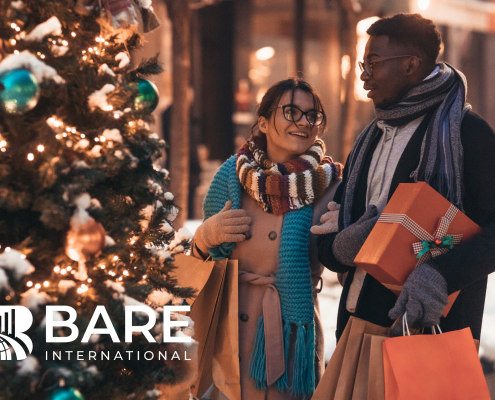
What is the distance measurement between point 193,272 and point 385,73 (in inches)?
48.2

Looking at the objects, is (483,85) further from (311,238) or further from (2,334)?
(2,334)

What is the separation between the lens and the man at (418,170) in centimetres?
168

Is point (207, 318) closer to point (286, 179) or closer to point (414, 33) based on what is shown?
point (286, 179)

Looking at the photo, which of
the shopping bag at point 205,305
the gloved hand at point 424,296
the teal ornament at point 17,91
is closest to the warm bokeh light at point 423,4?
the shopping bag at point 205,305

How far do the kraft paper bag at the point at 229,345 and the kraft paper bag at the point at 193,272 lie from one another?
101 millimetres

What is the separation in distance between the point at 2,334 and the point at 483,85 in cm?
1228

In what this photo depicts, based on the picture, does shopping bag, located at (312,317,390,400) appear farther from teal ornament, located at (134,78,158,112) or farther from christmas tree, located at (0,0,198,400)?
teal ornament, located at (134,78,158,112)

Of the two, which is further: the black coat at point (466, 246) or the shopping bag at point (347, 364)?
the shopping bag at point (347, 364)

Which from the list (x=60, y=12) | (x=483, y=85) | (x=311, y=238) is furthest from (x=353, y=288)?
(x=483, y=85)

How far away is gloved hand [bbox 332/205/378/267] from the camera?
1878mm

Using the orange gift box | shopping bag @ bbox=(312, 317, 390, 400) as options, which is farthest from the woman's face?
shopping bag @ bbox=(312, 317, 390, 400)

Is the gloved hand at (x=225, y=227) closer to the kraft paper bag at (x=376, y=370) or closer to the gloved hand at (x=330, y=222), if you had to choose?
the gloved hand at (x=330, y=222)

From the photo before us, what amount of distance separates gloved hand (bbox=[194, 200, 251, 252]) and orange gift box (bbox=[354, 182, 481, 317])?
0.73 metres

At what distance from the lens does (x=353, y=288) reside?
2061 mm
